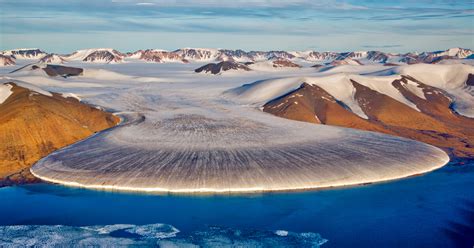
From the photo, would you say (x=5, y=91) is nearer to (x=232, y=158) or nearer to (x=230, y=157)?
(x=230, y=157)

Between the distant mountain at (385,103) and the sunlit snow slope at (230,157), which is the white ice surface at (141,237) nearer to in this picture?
the sunlit snow slope at (230,157)

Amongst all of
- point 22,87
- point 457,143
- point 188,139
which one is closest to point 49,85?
point 22,87

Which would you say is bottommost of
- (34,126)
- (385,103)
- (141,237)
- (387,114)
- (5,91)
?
(141,237)

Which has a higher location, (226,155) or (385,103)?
(385,103)

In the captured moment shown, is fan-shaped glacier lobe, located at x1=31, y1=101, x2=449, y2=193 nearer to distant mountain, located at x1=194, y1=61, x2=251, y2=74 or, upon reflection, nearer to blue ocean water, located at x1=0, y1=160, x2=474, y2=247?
blue ocean water, located at x1=0, y1=160, x2=474, y2=247

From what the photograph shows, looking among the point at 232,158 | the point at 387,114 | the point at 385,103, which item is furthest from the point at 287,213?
the point at 385,103
